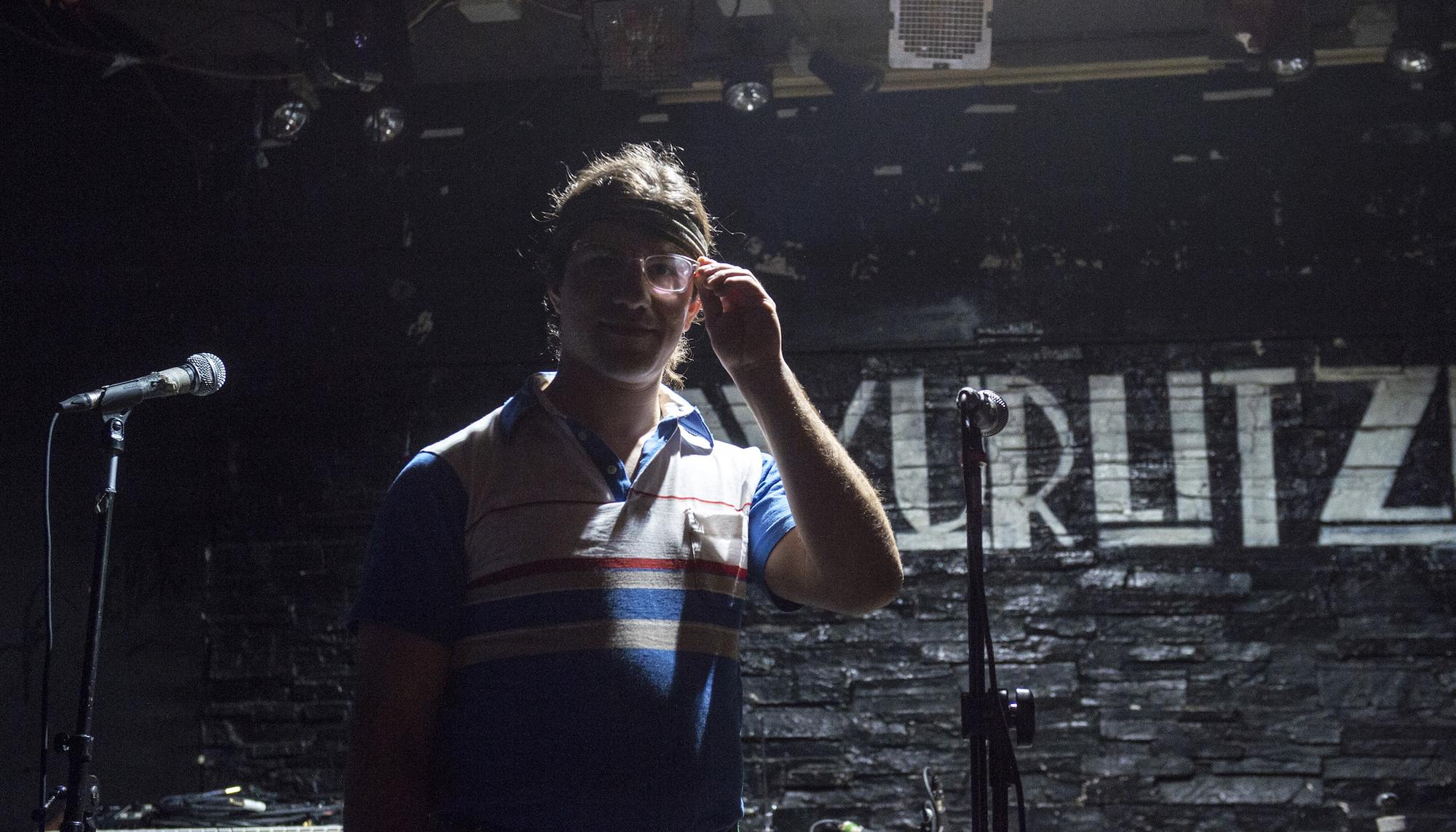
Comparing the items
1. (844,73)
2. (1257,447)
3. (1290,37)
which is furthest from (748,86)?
(1257,447)

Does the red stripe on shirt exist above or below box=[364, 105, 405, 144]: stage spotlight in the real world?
below

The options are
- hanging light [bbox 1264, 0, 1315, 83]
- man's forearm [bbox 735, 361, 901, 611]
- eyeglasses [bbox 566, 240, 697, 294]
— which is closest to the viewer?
man's forearm [bbox 735, 361, 901, 611]

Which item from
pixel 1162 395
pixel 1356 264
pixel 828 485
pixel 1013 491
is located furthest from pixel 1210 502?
pixel 828 485

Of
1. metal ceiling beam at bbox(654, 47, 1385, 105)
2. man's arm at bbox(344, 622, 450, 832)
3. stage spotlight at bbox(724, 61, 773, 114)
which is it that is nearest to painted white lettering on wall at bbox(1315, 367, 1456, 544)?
metal ceiling beam at bbox(654, 47, 1385, 105)

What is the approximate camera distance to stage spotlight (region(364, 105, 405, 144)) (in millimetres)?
4332

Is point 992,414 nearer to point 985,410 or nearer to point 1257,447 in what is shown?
point 985,410

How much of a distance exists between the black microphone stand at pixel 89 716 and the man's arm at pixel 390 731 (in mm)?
1162

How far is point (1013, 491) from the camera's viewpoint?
4.43 metres

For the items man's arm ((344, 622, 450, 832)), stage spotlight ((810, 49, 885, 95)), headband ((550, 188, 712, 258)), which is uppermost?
stage spotlight ((810, 49, 885, 95))

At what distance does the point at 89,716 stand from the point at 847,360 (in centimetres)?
298

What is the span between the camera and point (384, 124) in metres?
4.34

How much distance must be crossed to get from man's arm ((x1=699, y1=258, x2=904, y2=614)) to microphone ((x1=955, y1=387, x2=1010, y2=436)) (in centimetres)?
41

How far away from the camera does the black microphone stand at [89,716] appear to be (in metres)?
2.23

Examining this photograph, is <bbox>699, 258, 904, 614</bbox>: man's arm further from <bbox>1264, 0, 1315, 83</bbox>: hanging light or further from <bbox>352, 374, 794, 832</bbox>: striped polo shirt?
<bbox>1264, 0, 1315, 83</bbox>: hanging light
